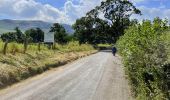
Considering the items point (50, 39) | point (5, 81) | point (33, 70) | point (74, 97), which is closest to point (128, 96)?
point (74, 97)

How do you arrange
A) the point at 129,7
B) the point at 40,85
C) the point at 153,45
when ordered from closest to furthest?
the point at 153,45, the point at 40,85, the point at 129,7

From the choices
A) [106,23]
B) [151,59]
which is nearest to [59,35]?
[106,23]

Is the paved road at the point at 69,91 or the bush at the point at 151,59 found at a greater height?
the bush at the point at 151,59

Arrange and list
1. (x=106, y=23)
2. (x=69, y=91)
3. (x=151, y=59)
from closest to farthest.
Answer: (x=151, y=59) → (x=69, y=91) → (x=106, y=23)

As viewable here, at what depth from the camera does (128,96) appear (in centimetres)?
1844

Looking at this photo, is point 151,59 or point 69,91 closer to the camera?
point 151,59

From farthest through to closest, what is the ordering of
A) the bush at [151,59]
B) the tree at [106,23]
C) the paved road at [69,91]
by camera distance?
1. the tree at [106,23]
2. the paved road at [69,91]
3. the bush at [151,59]

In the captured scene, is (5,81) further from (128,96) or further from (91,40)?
(91,40)

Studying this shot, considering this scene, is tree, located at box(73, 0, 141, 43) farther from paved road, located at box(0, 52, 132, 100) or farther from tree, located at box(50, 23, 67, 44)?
paved road, located at box(0, 52, 132, 100)

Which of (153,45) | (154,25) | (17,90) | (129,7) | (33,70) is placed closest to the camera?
(153,45)

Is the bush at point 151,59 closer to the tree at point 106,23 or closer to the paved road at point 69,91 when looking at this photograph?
the paved road at point 69,91

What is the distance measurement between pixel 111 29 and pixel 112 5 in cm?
612

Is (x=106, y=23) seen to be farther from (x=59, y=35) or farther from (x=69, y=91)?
(x=69, y=91)

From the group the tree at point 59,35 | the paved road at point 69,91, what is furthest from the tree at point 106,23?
the paved road at point 69,91
